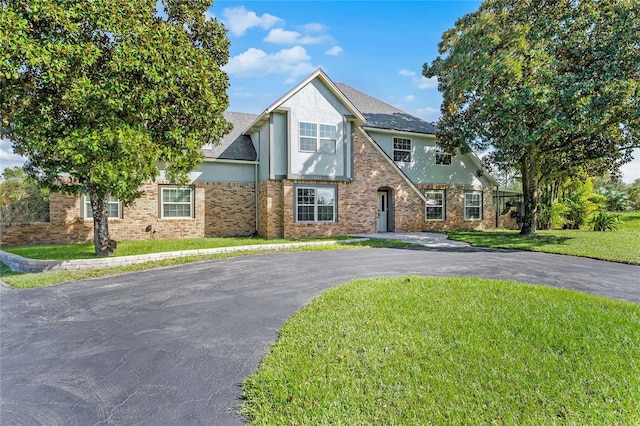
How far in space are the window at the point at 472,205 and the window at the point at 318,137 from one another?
10.4 metres

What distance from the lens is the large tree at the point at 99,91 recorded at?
756 cm

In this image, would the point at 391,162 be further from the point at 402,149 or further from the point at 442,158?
the point at 442,158

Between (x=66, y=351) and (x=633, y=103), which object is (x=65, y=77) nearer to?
(x=66, y=351)

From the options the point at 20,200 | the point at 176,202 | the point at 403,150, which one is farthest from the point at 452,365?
the point at 20,200

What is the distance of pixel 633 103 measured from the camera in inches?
494

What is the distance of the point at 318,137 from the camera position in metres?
15.8

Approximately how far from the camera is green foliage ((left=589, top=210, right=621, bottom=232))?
18141 millimetres

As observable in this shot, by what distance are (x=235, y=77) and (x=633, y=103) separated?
15.2 meters

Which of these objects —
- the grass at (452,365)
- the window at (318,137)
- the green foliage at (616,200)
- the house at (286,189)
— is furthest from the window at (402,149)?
the green foliage at (616,200)

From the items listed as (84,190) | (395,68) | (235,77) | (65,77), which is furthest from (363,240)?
(65,77)

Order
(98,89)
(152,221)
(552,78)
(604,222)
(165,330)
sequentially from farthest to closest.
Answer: (604,222) → (152,221) → (552,78) → (98,89) → (165,330)

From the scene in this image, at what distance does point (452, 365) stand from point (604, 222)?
2085cm

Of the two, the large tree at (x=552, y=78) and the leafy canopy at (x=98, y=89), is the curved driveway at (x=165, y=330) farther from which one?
the large tree at (x=552, y=78)

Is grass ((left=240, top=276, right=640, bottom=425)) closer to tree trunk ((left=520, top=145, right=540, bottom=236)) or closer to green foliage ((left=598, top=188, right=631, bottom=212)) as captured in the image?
tree trunk ((left=520, top=145, right=540, bottom=236))
